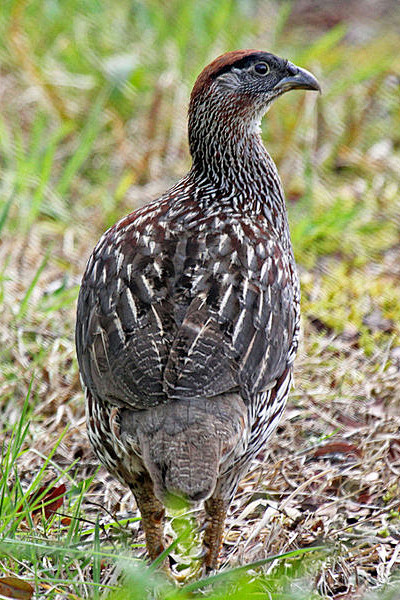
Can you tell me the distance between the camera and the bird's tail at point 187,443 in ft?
11.4

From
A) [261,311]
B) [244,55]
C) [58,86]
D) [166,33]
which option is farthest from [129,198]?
[261,311]

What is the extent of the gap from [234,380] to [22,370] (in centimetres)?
178

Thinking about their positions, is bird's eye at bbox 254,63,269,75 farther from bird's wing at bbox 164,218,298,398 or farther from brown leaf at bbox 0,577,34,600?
brown leaf at bbox 0,577,34,600

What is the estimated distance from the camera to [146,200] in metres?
6.73

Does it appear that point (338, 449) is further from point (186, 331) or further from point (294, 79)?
point (294, 79)

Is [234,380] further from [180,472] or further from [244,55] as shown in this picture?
[244,55]

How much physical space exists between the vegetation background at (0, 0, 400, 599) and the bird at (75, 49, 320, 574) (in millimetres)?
268

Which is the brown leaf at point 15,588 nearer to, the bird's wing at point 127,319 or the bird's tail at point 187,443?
the bird's tail at point 187,443

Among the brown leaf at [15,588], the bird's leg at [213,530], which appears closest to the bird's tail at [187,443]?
the bird's leg at [213,530]

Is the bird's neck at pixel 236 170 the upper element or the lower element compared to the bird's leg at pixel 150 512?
upper

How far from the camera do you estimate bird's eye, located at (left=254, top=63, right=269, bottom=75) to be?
4.66 meters

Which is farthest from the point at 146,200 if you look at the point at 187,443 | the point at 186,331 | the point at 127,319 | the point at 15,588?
the point at 15,588

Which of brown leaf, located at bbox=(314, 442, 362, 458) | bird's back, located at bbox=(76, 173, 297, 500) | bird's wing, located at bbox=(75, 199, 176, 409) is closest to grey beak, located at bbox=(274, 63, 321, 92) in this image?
bird's back, located at bbox=(76, 173, 297, 500)

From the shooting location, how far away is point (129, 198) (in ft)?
22.1
